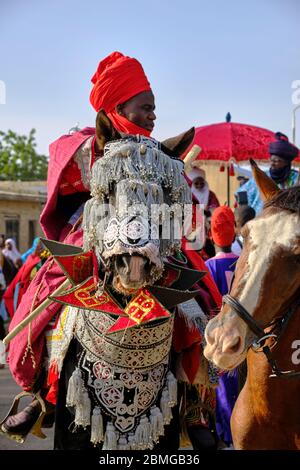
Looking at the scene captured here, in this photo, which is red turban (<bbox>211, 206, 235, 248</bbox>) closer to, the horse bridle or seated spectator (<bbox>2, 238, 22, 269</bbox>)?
the horse bridle

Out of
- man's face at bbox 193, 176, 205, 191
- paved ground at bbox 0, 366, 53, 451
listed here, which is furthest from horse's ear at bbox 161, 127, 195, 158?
man's face at bbox 193, 176, 205, 191

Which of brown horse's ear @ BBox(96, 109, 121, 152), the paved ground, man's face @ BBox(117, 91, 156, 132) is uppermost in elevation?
man's face @ BBox(117, 91, 156, 132)

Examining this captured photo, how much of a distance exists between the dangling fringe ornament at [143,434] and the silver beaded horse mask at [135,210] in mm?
782

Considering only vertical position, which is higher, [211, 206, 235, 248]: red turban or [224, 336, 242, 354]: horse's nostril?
[211, 206, 235, 248]: red turban

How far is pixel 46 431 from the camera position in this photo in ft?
25.4

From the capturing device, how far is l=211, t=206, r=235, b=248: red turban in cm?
664

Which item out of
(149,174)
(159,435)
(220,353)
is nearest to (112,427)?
(159,435)

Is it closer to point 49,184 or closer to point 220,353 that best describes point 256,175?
point 220,353

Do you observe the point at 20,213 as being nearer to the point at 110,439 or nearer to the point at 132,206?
the point at 110,439

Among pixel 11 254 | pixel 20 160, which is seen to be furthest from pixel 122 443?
pixel 20 160

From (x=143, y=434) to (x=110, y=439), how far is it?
19cm

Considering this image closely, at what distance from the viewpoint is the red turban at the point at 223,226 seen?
6645 millimetres

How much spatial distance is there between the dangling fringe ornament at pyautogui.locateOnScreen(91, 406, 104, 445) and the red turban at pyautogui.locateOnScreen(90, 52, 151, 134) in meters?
1.82

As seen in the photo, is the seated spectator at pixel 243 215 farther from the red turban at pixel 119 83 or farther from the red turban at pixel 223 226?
the red turban at pixel 119 83
